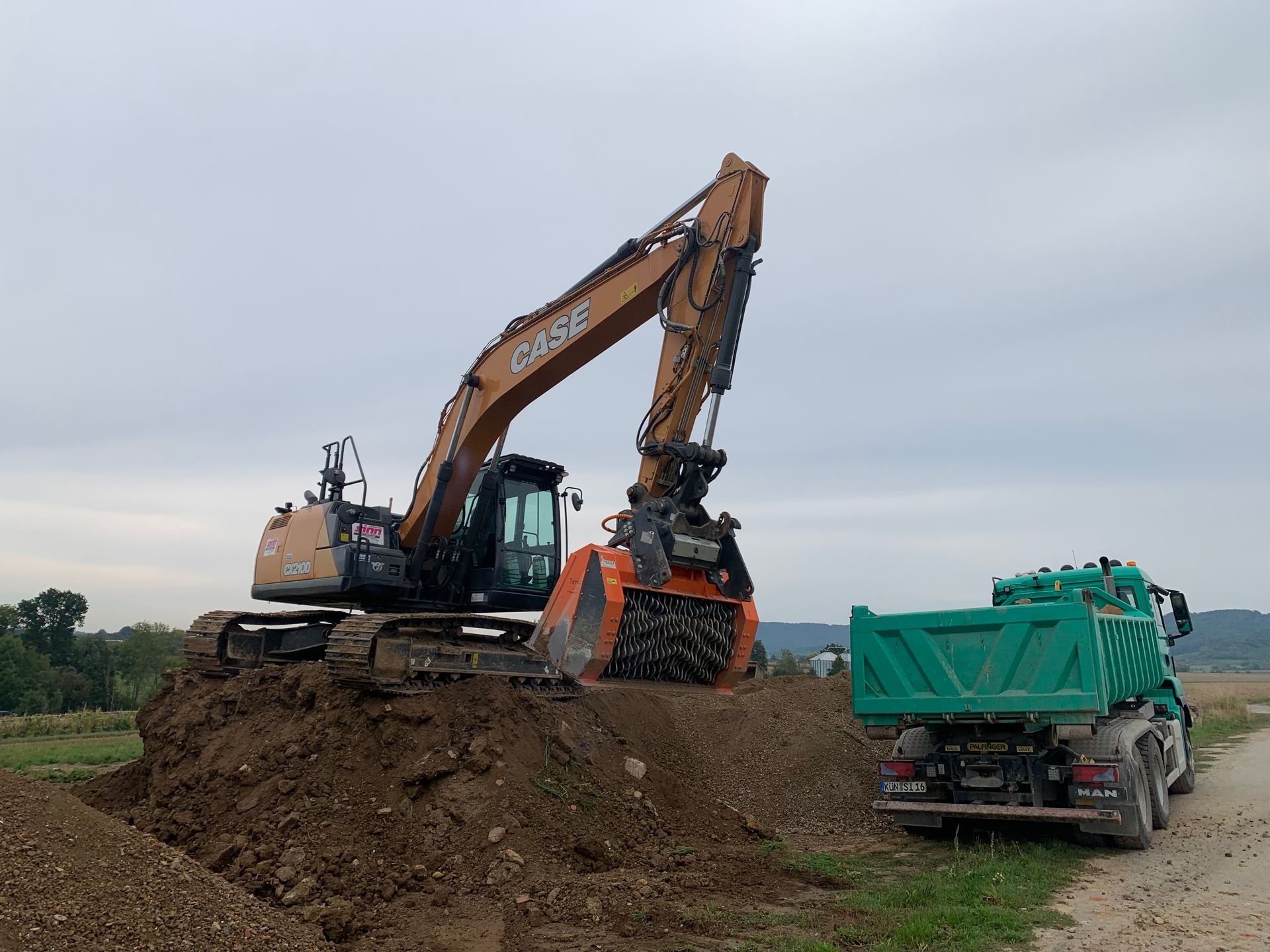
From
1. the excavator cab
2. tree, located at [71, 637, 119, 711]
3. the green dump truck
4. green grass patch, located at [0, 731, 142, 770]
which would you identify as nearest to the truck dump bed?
the green dump truck

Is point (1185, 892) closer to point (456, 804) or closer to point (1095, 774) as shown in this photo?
point (1095, 774)

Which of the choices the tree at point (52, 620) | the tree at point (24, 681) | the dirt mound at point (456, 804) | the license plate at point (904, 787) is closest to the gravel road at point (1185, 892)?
the license plate at point (904, 787)

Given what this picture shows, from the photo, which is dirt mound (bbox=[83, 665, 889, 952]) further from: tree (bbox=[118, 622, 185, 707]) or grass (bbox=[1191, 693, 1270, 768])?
tree (bbox=[118, 622, 185, 707])

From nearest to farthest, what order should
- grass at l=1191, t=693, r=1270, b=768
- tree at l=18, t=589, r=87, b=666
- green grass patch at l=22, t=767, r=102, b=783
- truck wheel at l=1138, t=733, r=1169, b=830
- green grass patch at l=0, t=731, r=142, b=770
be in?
1. truck wheel at l=1138, t=733, r=1169, b=830
2. green grass patch at l=22, t=767, r=102, b=783
3. green grass patch at l=0, t=731, r=142, b=770
4. grass at l=1191, t=693, r=1270, b=768
5. tree at l=18, t=589, r=87, b=666

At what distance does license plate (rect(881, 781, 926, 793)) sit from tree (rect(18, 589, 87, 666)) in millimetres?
60917

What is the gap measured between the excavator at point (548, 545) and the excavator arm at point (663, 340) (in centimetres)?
2

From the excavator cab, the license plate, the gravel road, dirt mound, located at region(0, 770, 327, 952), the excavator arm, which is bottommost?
the gravel road

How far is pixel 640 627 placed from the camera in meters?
6.69

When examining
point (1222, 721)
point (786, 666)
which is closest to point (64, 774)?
point (1222, 721)

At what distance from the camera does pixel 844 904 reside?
591cm

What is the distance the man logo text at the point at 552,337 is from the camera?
28.1 ft

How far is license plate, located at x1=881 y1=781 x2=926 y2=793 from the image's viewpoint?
788 cm

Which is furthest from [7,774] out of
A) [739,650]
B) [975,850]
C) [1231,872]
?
[1231,872]

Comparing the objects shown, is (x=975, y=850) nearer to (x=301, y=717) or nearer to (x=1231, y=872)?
(x=1231, y=872)
